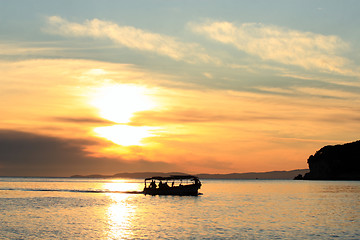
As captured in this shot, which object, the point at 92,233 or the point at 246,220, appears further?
the point at 246,220

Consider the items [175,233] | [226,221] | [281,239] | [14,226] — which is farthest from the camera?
[226,221]

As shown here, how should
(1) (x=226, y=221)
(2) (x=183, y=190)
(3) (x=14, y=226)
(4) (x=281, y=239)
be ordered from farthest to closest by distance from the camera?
(2) (x=183, y=190)
(1) (x=226, y=221)
(3) (x=14, y=226)
(4) (x=281, y=239)

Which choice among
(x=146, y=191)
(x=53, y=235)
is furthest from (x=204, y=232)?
(x=146, y=191)

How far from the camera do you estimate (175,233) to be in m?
39.4

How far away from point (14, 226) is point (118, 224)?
35.8 feet

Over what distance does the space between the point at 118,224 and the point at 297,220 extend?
21.3 m

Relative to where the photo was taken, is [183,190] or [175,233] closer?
[175,233]

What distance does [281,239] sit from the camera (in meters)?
35.8

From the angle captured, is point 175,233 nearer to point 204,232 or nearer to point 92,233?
point 204,232

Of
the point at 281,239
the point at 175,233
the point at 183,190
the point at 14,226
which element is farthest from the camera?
the point at 183,190

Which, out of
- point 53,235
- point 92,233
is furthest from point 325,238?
point 53,235

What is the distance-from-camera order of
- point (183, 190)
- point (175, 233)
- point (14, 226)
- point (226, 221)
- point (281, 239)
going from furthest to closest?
point (183, 190), point (226, 221), point (14, 226), point (175, 233), point (281, 239)

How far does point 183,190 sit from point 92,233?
59980 mm

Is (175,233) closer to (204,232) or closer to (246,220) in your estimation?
(204,232)
